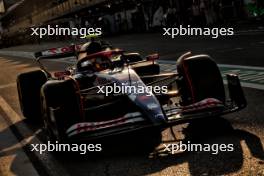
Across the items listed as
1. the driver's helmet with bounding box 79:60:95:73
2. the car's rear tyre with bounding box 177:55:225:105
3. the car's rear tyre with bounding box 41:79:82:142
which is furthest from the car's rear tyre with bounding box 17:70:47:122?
the car's rear tyre with bounding box 177:55:225:105

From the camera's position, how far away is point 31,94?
7.81 meters

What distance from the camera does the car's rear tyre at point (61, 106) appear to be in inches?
213

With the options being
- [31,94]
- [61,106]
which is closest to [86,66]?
[31,94]

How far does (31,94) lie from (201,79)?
3148 mm

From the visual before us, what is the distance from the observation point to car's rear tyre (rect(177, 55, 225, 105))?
582 centimetres

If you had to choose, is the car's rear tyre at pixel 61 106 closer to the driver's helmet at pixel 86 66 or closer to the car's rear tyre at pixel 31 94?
the driver's helmet at pixel 86 66

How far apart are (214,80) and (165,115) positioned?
3.19 feet

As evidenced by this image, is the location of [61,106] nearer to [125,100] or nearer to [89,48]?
[125,100]

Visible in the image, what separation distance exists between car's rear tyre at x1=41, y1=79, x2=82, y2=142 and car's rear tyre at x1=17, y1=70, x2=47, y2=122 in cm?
192

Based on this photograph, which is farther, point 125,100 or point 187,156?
point 125,100

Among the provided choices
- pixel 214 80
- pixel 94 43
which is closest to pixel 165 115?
pixel 214 80

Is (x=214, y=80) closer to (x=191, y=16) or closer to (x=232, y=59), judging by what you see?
(x=232, y=59)

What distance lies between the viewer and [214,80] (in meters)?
5.85

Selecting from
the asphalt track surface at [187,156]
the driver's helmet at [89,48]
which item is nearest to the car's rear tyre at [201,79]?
the asphalt track surface at [187,156]
